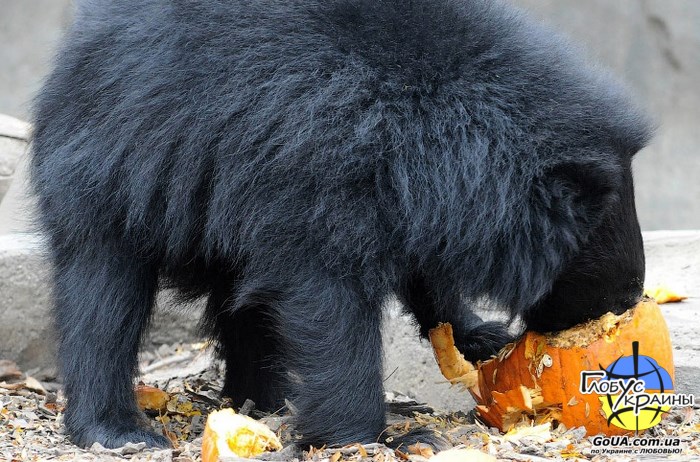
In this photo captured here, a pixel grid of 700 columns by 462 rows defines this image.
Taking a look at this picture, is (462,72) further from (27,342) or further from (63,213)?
(27,342)

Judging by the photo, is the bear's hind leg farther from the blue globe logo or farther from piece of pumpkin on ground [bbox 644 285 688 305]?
piece of pumpkin on ground [bbox 644 285 688 305]

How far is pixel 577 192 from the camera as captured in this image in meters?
2.96

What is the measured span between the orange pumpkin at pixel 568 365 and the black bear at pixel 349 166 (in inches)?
2.9

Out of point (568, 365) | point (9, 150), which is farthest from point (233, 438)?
point (9, 150)

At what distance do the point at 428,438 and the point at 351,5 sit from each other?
1.47 metres

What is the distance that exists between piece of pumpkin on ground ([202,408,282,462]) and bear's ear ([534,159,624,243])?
1141 mm

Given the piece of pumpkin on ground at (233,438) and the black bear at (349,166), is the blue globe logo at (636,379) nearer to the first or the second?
the black bear at (349,166)

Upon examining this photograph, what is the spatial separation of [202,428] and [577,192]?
1806mm

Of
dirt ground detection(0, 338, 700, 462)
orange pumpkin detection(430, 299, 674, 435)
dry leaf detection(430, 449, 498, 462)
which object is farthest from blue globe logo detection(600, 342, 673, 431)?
dry leaf detection(430, 449, 498, 462)

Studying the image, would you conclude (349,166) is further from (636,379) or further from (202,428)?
(202,428)

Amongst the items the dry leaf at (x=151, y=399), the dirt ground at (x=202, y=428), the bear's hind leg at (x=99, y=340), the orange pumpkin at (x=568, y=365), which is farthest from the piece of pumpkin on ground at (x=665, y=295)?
A: the bear's hind leg at (x=99, y=340)

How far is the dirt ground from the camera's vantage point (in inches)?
115

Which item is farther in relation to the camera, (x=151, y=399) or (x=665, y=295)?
(x=665, y=295)

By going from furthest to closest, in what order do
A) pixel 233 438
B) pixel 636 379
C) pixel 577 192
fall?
pixel 636 379 < pixel 577 192 < pixel 233 438
